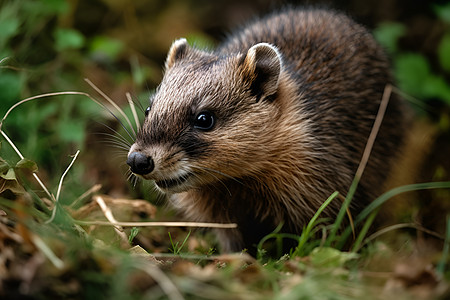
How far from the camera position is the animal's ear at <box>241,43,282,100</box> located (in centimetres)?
459

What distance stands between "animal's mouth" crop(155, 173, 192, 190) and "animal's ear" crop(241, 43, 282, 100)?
1005mm

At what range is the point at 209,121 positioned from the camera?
4414 mm

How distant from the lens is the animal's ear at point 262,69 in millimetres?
4586

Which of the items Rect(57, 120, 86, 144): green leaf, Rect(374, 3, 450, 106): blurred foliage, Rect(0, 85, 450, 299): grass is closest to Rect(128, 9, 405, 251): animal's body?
Rect(0, 85, 450, 299): grass

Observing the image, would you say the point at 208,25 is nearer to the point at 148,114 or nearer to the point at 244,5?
the point at 244,5

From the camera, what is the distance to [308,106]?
194 inches

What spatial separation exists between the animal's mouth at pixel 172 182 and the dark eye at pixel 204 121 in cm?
40

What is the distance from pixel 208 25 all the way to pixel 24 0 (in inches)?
135

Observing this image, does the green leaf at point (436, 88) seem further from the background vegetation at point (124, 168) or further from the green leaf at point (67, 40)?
the green leaf at point (67, 40)

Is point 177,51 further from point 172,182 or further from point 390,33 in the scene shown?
point 390,33

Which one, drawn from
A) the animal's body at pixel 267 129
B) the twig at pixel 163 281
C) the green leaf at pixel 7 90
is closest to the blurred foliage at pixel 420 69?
the animal's body at pixel 267 129

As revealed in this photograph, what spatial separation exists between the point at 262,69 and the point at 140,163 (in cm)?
137

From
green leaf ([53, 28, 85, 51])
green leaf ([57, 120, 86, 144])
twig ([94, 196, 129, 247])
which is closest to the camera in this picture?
twig ([94, 196, 129, 247])

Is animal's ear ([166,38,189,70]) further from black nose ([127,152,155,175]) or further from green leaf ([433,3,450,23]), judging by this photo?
green leaf ([433,3,450,23])
